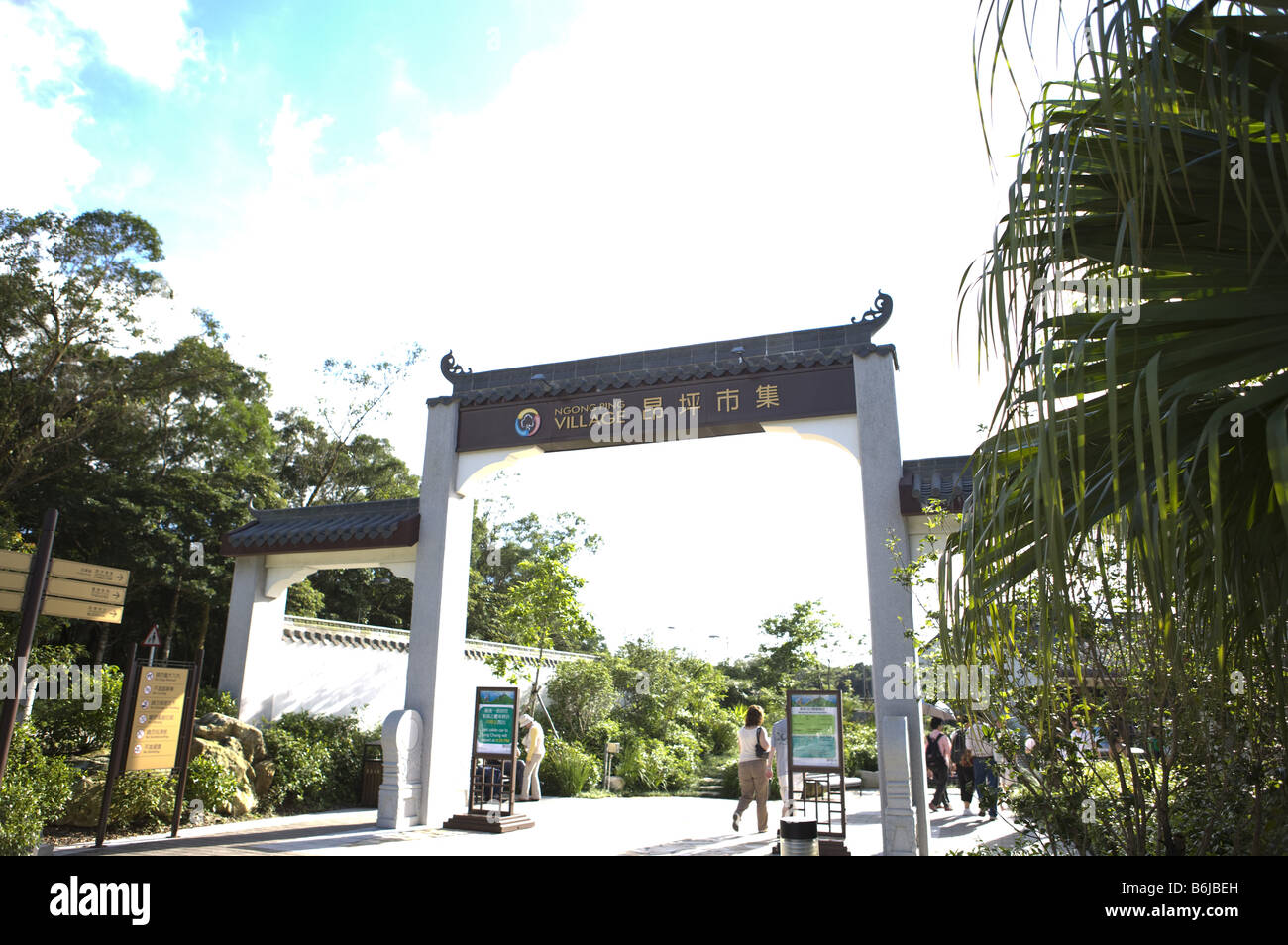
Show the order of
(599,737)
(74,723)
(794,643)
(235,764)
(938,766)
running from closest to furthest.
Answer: (74,723) < (235,764) < (938,766) < (599,737) < (794,643)

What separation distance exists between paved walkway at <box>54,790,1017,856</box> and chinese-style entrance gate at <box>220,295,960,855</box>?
76 cm

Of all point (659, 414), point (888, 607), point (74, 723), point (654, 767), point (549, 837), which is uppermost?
point (659, 414)

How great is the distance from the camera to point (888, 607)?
735 cm

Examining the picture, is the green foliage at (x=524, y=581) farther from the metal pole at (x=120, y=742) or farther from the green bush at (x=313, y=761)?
the metal pole at (x=120, y=742)

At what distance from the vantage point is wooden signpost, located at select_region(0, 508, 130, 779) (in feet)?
17.4

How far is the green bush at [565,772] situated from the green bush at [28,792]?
6980 mm

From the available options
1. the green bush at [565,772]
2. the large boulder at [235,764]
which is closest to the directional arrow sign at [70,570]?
the large boulder at [235,764]

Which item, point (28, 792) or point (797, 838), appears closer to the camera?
point (797, 838)

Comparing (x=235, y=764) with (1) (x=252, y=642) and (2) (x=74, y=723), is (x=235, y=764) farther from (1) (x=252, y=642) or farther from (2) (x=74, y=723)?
(1) (x=252, y=642)

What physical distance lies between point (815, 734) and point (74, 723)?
7904 mm

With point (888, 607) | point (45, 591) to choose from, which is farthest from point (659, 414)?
point (45, 591)

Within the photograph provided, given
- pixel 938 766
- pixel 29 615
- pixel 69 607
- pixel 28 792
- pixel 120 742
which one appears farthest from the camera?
pixel 938 766

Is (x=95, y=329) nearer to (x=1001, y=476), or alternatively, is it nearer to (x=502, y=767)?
(x=502, y=767)
